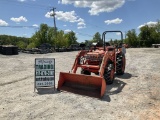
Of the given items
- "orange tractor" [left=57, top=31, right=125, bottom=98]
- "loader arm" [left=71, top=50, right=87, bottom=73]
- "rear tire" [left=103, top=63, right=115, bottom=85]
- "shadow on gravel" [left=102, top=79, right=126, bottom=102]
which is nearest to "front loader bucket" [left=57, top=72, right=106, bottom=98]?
"orange tractor" [left=57, top=31, right=125, bottom=98]

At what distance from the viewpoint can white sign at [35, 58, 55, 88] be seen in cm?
852

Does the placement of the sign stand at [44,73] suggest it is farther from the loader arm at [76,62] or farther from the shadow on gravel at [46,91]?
the loader arm at [76,62]

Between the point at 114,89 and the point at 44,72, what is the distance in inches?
113

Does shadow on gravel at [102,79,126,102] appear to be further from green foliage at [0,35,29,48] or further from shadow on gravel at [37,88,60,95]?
green foliage at [0,35,29,48]

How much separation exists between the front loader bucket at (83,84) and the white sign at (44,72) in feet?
1.43

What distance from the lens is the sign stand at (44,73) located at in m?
8.51

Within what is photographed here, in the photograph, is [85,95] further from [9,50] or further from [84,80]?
[9,50]

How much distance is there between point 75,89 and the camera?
8.27m

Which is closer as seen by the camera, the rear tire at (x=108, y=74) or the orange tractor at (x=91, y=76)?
the orange tractor at (x=91, y=76)

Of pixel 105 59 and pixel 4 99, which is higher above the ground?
pixel 105 59

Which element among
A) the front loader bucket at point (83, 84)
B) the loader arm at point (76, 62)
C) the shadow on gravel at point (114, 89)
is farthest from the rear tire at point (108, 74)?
the front loader bucket at point (83, 84)

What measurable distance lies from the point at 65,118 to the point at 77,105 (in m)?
1.05

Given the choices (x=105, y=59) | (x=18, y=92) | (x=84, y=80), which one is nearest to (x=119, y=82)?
(x=105, y=59)

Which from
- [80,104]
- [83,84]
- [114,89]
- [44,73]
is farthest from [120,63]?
[80,104]
